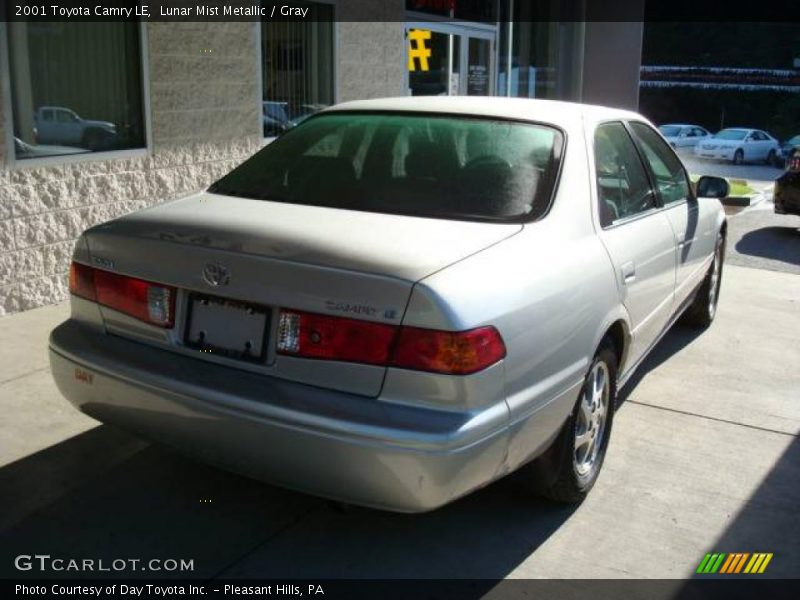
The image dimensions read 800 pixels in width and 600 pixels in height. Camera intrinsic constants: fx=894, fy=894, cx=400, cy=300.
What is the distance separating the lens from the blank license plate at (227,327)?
2.98 meters

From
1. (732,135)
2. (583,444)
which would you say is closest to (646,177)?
(583,444)

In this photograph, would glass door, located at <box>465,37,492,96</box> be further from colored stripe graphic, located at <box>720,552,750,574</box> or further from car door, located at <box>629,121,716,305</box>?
colored stripe graphic, located at <box>720,552,750,574</box>

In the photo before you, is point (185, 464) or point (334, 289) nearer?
point (334, 289)

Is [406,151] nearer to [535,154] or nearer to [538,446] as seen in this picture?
[535,154]

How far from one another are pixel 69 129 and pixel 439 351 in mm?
4635

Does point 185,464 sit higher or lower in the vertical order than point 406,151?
lower

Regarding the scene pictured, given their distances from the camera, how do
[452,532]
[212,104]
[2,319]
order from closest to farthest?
[452,532] → [2,319] → [212,104]

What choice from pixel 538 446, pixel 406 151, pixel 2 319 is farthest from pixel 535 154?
pixel 2 319

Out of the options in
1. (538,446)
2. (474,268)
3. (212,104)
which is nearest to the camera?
(474,268)

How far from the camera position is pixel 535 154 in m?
3.72

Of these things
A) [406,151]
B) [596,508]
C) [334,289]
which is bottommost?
[596,508]

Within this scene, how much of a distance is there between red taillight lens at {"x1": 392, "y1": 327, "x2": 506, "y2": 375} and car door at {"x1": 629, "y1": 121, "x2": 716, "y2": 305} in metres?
2.36

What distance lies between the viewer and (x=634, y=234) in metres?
4.11

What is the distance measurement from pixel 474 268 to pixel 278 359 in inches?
27.9
